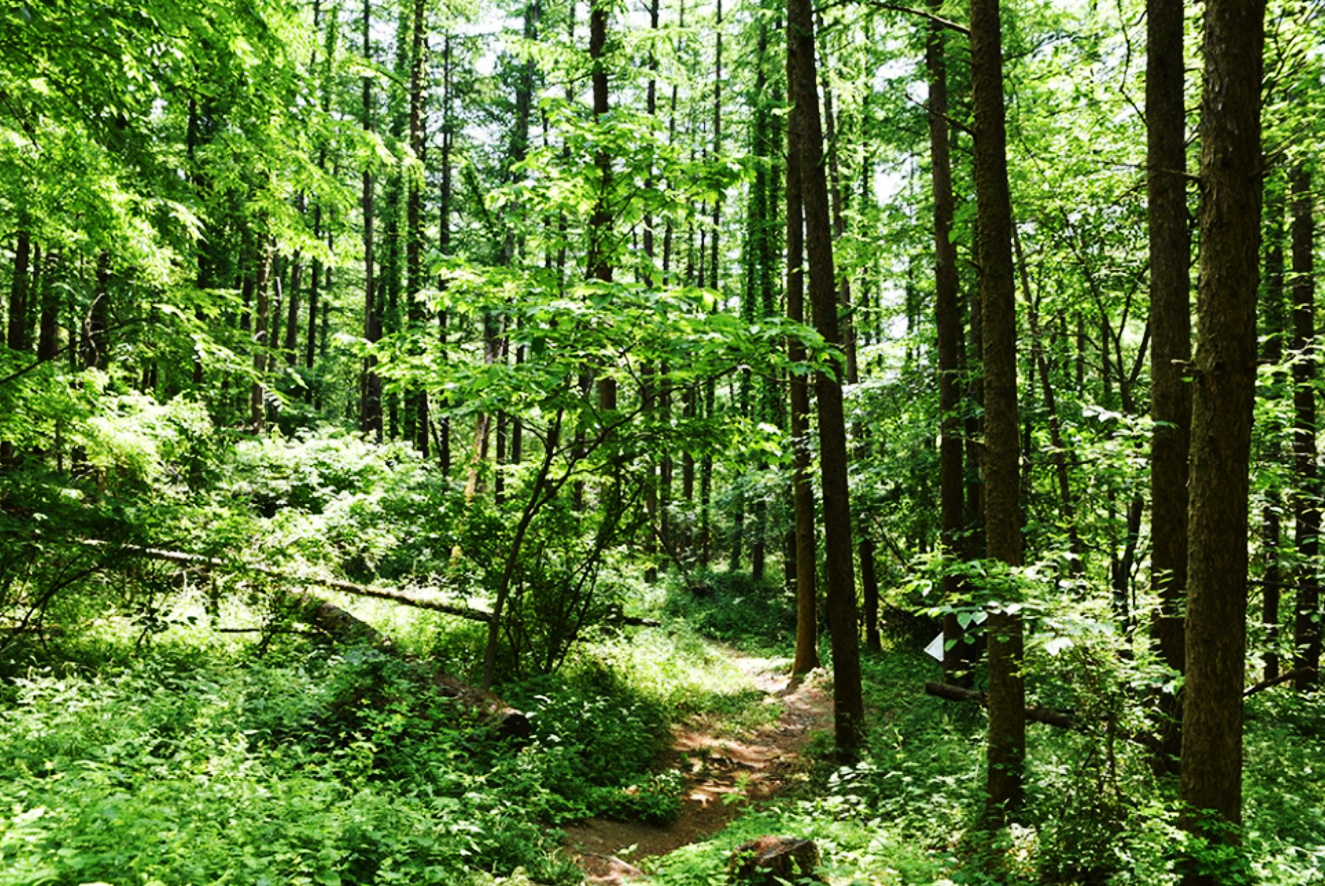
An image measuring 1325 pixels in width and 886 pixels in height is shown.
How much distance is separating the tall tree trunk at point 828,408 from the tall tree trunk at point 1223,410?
4322 mm

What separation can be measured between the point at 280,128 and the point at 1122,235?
34.6 ft

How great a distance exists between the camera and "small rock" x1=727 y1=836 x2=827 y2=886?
446cm

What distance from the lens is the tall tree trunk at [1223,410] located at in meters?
4.04

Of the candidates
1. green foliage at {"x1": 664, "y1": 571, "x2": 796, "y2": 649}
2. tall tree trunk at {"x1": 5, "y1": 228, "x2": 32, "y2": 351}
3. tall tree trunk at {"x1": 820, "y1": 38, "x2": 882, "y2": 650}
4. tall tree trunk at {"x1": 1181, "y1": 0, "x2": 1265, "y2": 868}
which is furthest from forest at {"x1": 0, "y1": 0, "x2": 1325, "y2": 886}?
green foliage at {"x1": 664, "y1": 571, "x2": 796, "y2": 649}

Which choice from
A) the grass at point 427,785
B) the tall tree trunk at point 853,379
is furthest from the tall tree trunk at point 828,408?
the tall tree trunk at point 853,379

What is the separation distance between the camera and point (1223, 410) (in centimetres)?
412

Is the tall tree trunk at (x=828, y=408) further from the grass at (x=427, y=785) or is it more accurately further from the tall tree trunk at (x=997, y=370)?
the tall tree trunk at (x=997, y=370)

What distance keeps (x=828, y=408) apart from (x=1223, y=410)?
4.54 meters

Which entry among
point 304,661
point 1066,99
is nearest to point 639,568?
point 304,661

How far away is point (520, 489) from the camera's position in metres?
9.61

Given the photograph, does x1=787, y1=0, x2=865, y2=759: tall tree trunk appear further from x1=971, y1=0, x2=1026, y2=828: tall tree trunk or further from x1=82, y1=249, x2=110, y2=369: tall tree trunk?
x1=82, y1=249, x2=110, y2=369: tall tree trunk

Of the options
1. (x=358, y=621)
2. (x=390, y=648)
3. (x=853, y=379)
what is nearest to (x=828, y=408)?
(x=390, y=648)

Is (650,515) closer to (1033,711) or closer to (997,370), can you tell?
(1033,711)

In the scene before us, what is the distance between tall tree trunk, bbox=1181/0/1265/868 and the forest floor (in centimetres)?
338
